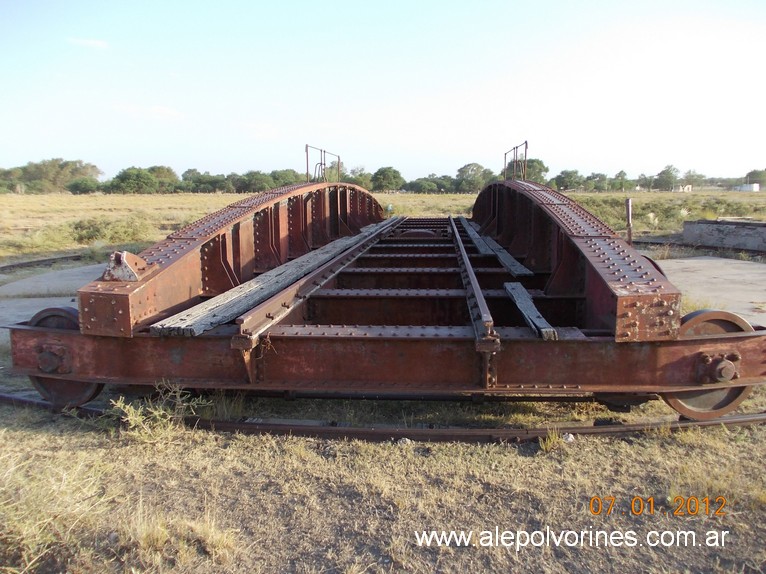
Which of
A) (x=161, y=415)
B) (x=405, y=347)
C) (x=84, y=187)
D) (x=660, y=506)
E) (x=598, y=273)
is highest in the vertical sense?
(x=84, y=187)

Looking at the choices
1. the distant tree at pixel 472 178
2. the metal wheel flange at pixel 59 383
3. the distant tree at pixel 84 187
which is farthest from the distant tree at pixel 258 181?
the metal wheel flange at pixel 59 383

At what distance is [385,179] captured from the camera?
91562mm

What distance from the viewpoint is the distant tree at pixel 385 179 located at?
9156cm

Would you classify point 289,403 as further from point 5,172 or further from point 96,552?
point 5,172

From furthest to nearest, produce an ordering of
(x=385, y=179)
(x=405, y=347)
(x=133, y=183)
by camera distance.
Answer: (x=385, y=179) → (x=133, y=183) → (x=405, y=347)

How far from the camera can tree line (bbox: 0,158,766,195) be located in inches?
3366

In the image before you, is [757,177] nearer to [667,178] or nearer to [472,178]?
[667,178]

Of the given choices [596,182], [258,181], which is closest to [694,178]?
[596,182]

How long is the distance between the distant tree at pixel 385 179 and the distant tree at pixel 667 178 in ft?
162

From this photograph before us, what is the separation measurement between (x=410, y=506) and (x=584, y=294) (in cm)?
277

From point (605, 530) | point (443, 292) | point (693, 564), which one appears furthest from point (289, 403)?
point (693, 564)

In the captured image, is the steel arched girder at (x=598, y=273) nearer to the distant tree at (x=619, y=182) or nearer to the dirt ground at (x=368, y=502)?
the dirt ground at (x=368, y=502)

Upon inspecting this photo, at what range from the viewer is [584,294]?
5.02m

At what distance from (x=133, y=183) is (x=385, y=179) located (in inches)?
1507
